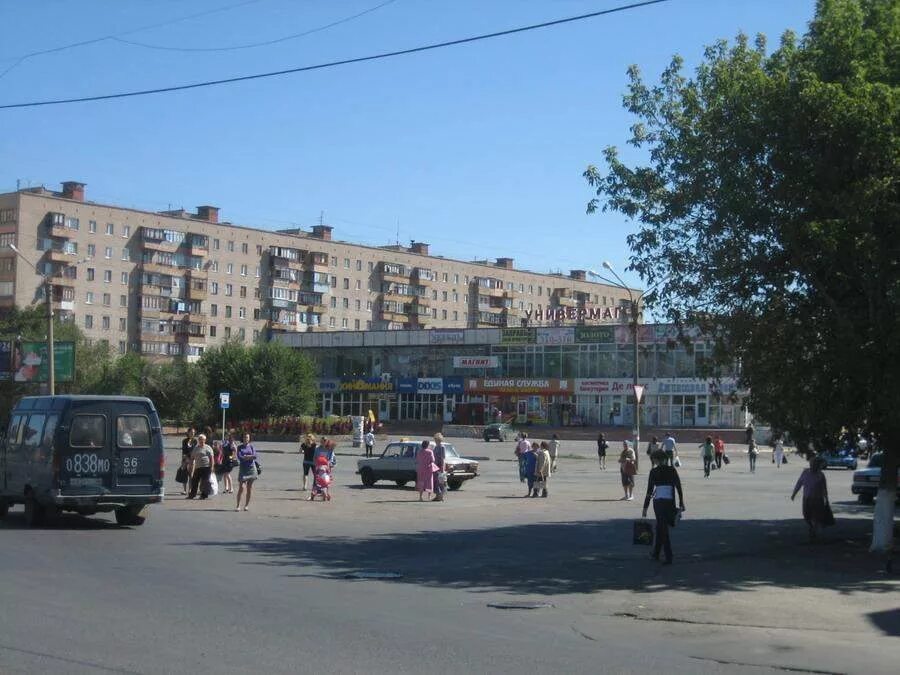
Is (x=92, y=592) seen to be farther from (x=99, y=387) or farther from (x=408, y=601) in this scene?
(x=99, y=387)

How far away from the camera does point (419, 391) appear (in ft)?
334

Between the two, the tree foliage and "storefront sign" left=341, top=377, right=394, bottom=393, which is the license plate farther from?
"storefront sign" left=341, top=377, right=394, bottom=393

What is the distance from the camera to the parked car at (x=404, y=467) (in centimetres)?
3294

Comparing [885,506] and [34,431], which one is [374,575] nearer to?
[885,506]

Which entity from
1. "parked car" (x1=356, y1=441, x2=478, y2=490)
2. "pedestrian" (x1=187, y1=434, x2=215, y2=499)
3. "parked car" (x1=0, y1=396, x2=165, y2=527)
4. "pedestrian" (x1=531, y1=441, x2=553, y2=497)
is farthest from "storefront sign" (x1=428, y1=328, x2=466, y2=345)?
"parked car" (x1=0, y1=396, x2=165, y2=527)

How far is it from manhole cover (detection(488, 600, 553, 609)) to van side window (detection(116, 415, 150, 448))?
980 centimetres

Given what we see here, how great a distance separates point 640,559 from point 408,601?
5661 millimetres

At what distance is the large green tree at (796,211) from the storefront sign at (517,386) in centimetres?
7495

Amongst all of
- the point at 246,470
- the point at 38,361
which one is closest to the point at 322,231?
the point at 38,361

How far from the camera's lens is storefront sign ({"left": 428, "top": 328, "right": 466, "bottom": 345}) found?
3927 inches

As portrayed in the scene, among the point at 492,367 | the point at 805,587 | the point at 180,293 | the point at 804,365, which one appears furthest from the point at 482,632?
the point at 180,293

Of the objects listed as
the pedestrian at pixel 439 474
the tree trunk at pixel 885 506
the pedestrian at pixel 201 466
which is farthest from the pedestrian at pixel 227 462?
the tree trunk at pixel 885 506

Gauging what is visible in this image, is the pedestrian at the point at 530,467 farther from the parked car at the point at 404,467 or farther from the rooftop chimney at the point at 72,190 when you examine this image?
the rooftop chimney at the point at 72,190

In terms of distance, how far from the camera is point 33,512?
781 inches
